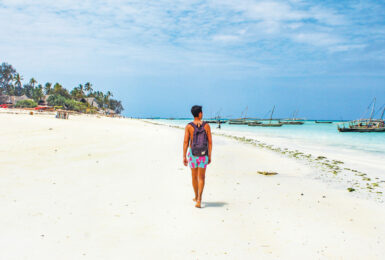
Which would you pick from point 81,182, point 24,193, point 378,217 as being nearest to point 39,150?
point 81,182

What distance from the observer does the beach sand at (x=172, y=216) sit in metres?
4.19

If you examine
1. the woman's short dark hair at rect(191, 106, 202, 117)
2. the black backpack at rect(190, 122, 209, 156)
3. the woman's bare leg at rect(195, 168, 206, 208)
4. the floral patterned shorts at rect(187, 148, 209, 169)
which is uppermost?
the woman's short dark hair at rect(191, 106, 202, 117)

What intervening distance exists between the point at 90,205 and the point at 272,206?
151 inches

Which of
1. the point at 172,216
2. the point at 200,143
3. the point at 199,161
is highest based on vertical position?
the point at 200,143

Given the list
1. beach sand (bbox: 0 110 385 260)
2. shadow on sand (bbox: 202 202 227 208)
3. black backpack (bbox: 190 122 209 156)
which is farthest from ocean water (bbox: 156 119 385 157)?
black backpack (bbox: 190 122 209 156)

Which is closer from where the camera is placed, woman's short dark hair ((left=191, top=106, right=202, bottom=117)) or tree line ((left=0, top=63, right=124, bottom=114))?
woman's short dark hair ((left=191, top=106, right=202, bottom=117))

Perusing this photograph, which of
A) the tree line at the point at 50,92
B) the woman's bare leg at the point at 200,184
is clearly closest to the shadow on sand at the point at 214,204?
the woman's bare leg at the point at 200,184

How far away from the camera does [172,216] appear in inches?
218

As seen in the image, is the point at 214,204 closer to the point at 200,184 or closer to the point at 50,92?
the point at 200,184

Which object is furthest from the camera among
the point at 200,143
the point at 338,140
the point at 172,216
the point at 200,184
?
the point at 338,140

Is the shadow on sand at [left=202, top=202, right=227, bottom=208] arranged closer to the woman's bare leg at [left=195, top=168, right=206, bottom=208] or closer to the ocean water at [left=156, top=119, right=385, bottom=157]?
the woman's bare leg at [left=195, top=168, right=206, bottom=208]

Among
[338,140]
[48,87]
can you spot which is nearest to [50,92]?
[48,87]

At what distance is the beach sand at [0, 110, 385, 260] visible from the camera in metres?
4.19

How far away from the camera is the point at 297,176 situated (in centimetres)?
1017
